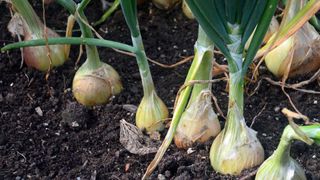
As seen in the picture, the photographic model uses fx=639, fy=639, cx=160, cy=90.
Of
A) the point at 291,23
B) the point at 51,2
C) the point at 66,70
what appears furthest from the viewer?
the point at 51,2

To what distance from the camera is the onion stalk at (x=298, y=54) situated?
151cm

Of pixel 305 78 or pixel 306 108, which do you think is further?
pixel 305 78

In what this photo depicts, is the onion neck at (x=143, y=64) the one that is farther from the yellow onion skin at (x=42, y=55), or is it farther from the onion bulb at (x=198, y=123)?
the yellow onion skin at (x=42, y=55)

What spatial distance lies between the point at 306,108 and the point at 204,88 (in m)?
0.31

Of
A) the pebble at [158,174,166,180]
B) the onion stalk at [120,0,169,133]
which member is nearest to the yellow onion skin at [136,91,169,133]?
the onion stalk at [120,0,169,133]

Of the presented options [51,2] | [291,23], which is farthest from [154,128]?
[51,2]

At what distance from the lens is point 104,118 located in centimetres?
149

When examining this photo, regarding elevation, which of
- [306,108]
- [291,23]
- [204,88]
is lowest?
[306,108]

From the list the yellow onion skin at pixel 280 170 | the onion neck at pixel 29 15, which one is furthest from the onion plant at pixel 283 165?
the onion neck at pixel 29 15

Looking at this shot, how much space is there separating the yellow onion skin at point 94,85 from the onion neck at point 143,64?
0.55 feet

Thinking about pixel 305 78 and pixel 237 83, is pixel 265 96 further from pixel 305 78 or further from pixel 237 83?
pixel 237 83

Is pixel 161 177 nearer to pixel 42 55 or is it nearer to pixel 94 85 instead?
pixel 94 85

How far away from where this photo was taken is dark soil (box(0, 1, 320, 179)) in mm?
1340

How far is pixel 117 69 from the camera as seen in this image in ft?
5.48
